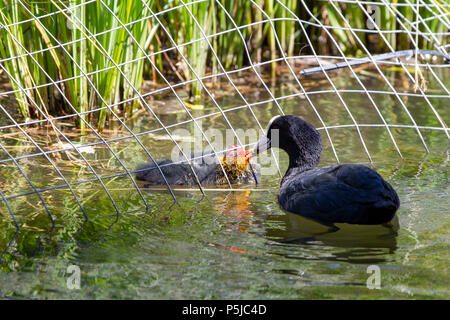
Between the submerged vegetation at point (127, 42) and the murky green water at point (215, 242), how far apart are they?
75 cm

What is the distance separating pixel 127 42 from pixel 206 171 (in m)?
1.75

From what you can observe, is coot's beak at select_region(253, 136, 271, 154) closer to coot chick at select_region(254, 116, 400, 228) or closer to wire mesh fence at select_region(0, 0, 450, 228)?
wire mesh fence at select_region(0, 0, 450, 228)

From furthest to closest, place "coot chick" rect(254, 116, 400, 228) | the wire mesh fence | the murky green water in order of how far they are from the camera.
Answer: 1. the wire mesh fence
2. "coot chick" rect(254, 116, 400, 228)
3. the murky green water

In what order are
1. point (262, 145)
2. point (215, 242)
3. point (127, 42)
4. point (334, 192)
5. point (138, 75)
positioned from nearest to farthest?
point (215, 242) → point (334, 192) → point (262, 145) → point (127, 42) → point (138, 75)

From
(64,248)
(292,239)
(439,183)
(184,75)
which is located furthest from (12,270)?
(184,75)

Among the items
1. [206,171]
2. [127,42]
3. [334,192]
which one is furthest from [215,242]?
[127,42]

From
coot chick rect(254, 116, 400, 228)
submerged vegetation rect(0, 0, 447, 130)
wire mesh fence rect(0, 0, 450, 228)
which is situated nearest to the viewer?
coot chick rect(254, 116, 400, 228)

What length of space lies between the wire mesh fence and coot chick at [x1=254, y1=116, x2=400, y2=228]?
486 millimetres

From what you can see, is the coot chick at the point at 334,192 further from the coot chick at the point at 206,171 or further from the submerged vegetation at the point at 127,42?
the submerged vegetation at the point at 127,42

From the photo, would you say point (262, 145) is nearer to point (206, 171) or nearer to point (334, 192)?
point (206, 171)

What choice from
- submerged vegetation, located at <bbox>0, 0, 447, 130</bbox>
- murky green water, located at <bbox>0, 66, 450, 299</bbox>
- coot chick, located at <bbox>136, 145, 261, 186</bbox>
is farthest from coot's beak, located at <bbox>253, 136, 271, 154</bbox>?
submerged vegetation, located at <bbox>0, 0, 447, 130</bbox>

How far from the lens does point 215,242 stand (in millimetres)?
4309

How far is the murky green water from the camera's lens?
145 inches

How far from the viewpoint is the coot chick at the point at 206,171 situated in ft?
18.9
